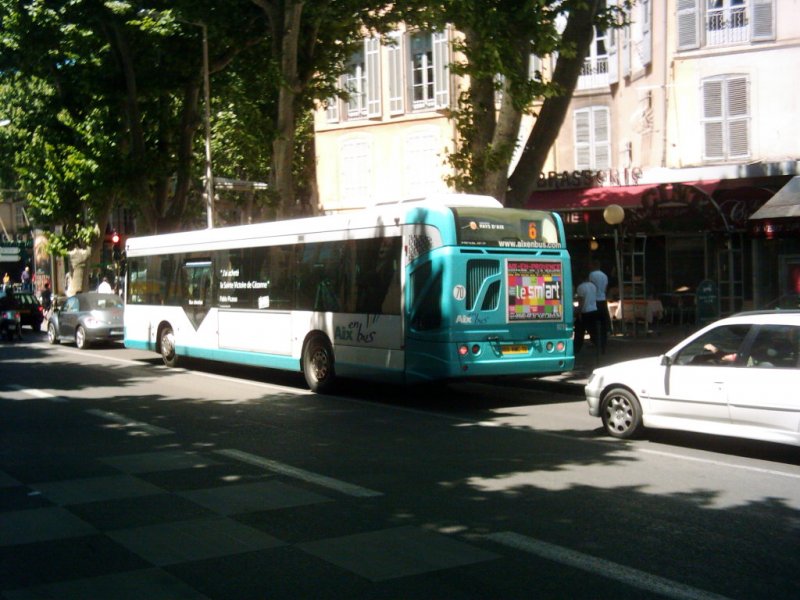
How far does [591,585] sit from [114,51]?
2365 centimetres

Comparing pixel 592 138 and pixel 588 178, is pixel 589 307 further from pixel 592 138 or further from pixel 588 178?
pixel 592 138

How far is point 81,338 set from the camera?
25625 mm

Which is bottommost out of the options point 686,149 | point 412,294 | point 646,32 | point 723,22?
point 412,294

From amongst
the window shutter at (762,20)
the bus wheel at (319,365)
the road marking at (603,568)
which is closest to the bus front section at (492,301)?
the bus wheel at (319,365)

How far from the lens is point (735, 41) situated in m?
22.9

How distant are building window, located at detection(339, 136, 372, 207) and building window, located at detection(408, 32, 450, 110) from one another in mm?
2499

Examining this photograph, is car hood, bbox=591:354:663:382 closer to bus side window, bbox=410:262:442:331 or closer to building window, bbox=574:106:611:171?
bus side window, bbox=410:262:442:331

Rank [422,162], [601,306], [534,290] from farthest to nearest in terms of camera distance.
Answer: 1. [422,162]
2. [601,306]
3. [534,290]

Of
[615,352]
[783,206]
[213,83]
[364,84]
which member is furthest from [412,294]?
[364,84]

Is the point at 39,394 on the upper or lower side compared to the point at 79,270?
lower

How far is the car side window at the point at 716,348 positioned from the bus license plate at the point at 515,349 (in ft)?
11.8

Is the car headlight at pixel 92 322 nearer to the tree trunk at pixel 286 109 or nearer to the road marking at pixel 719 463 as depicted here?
the tree trunk at pixel 286 109

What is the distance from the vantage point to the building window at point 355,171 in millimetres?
32562

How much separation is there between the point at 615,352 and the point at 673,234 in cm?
751
